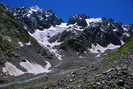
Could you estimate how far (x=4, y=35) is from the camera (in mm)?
193125

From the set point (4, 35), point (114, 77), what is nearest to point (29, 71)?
point (4, 35)

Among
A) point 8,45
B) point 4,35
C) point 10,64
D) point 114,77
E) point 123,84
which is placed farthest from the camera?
point 4,35

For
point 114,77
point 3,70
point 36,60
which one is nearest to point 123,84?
point 114,77

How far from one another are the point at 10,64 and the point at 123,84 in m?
121

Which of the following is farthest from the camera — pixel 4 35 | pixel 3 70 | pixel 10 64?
pixel 4 35

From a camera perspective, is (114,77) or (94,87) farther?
(114,77)

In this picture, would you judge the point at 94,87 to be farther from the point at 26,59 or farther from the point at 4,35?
the point at 4,35

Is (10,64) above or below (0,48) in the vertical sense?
below

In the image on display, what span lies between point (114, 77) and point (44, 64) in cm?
15902

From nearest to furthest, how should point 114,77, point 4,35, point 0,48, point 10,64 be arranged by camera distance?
point 114,77, point 10,64, point 0,48, point 4,35

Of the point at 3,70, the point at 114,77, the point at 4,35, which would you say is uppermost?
the point at 4,35

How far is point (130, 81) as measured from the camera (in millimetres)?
24656

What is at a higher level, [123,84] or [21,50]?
[21,50]

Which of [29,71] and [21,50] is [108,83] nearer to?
[29,71]
